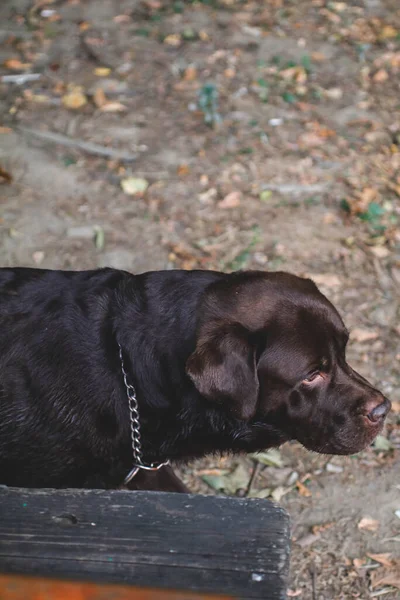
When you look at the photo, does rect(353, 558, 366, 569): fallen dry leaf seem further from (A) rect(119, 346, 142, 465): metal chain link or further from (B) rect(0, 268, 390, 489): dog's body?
(A) rect(119, 346, 142, 465): metal chain link

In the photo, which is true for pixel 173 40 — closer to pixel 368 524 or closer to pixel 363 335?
pixel 363 335

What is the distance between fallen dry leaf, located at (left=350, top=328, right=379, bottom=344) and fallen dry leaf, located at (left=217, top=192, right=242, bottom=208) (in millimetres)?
1633

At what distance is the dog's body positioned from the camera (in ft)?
10.2

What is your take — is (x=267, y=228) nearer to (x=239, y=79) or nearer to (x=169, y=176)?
(x=169, y=176)

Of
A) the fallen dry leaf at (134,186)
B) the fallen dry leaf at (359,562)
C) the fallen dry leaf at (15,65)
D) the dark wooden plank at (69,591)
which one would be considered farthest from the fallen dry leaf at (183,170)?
the dark wooden plank at (69,591)

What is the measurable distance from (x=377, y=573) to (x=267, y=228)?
2879mm

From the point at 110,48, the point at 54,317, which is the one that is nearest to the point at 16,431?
the point at 54,317

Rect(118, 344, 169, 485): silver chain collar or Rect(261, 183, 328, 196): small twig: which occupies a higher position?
Rect(118, 344, 169, 485): silver chain collar

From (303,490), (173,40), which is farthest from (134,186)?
(303,490)

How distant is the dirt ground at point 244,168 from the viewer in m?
4.11

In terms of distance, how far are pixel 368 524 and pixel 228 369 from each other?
60.4 inches

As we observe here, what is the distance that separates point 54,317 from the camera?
10.5 feet

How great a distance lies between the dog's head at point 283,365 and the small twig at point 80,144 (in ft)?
11.5

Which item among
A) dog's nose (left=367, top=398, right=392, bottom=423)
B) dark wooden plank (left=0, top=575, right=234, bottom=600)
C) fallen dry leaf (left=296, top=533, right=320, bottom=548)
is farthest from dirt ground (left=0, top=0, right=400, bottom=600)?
dark wooden plank (left=0, top=575, right=234, bottom=600)
